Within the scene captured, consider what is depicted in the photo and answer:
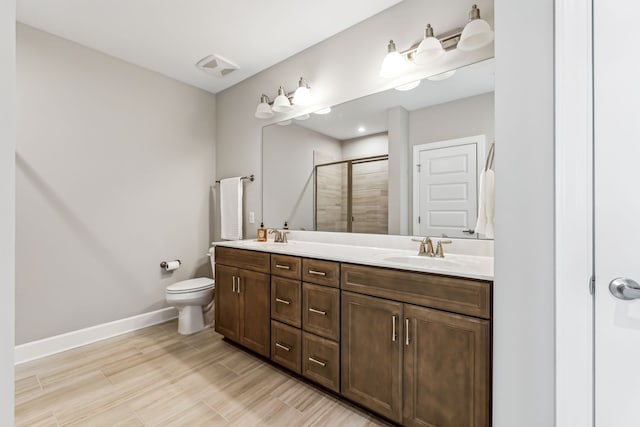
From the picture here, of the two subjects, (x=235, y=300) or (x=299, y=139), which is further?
(x=299, y=139)

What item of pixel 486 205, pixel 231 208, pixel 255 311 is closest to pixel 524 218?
pixel 486 205

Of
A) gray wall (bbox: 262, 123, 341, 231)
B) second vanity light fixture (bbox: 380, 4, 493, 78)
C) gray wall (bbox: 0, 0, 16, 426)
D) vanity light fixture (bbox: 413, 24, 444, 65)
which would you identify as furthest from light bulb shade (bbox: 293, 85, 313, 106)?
gray wall (bbox: 0, 0, 16, 426)

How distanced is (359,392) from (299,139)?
2.03 metres

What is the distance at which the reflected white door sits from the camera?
168cm

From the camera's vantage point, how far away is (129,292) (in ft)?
8.80

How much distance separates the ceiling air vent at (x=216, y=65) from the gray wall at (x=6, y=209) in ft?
7.86

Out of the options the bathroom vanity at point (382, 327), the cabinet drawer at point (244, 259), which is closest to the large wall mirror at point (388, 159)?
the bathroom vanity at point (382, 327)

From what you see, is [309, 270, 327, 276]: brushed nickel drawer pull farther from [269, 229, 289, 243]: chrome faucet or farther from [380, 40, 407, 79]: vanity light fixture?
[380, 40, 407, 79]: vanity light fixture

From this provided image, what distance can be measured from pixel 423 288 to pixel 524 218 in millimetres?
504

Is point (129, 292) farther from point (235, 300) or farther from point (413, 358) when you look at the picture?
point (413, 358)
